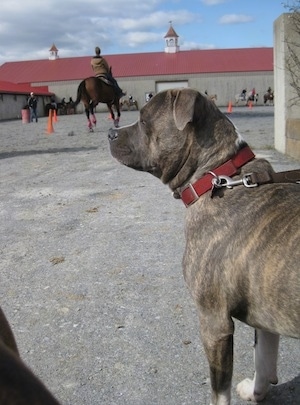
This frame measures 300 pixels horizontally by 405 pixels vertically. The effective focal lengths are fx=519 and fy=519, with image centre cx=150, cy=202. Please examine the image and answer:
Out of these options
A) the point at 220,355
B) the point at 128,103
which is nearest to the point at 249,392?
the point at 220,355

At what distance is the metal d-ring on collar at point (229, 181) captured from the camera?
2.95m

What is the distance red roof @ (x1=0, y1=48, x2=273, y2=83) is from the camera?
71.4m

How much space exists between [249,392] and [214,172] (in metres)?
1.36

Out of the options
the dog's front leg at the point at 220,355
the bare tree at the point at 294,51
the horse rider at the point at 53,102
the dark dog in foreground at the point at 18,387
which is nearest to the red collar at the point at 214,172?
the dog's front leg at the point at 220,355

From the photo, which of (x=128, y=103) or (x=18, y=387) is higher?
(x=18, y=387)

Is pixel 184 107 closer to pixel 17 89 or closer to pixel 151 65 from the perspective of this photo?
pixel 17 89

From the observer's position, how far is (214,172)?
10.1 ft

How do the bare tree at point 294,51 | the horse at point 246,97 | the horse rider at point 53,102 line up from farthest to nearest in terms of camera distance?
the horse at point 246,97
the horse rider at point 53,102
the bare tree at point 294,51

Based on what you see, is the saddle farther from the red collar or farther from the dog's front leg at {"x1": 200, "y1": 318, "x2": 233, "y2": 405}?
the dog's front leg at {"x1": 200, "y1": 318, "x2": 233, "y2": 405}

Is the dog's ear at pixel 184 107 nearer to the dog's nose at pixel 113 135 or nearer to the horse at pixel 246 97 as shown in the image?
the dog's nose at pixel 113 135

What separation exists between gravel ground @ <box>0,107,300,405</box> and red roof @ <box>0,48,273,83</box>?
216ft

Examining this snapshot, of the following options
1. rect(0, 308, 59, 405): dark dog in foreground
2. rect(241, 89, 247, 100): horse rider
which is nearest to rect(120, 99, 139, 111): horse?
rect(241, 89, 247, 100): horse rider

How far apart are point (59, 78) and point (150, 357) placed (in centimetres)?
7167

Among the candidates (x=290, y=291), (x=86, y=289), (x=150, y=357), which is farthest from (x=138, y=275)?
(x=290, y=291)
